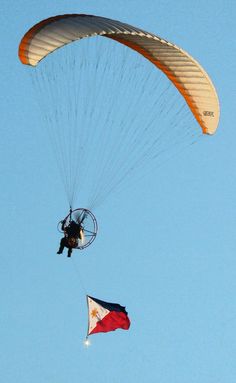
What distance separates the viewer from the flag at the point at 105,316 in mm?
66125

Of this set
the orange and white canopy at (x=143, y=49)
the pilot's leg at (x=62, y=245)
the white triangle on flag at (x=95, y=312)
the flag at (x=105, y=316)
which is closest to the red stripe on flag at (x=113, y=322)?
the flag at (x=105, y=316)

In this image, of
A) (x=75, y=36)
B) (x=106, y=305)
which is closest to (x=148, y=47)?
(x=75, y=36)

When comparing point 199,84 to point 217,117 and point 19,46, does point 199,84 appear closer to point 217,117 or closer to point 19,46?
point 217,117

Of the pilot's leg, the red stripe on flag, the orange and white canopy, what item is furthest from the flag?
the orange and white canopy

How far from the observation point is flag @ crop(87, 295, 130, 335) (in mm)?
66125

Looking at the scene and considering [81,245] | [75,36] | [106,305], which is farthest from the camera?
[106,305]

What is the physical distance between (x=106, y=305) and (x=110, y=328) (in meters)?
1.20

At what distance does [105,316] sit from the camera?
66625 mm

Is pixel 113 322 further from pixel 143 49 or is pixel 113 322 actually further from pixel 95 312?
pixel 143 49

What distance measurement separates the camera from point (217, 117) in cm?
6606

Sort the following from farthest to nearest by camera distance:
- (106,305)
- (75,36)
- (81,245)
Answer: (106,305)
(81,245)
(75,36)

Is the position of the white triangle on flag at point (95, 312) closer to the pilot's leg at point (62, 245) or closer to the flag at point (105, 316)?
the flag at point (105, 316)

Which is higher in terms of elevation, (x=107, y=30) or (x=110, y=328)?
(x=107, y=30)

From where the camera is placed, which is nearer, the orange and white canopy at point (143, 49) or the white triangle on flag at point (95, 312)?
the orange and white canopy at point (143, 49)
